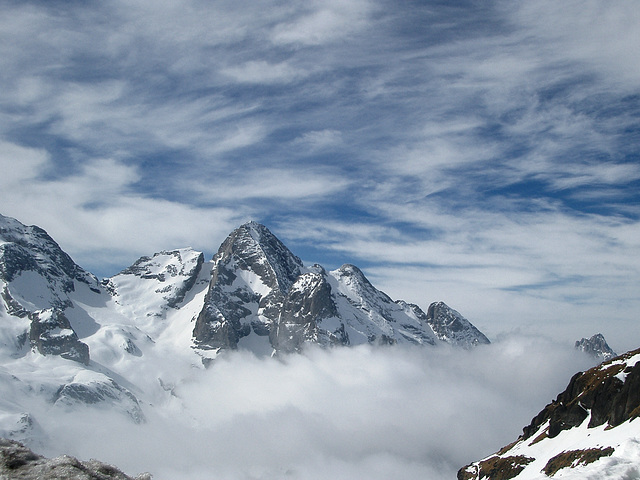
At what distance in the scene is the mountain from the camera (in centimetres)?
6094

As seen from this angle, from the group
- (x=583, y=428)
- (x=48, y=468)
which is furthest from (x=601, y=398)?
(x=48, y=468)

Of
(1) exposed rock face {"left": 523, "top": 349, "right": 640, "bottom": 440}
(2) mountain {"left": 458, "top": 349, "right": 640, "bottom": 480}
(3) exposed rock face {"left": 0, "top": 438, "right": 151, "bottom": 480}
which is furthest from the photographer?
(1) exposed rock face {"left": 523, "top": 349, "right": 640, "bottom": 440}

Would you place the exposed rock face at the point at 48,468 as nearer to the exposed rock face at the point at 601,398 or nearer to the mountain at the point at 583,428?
the mountain at the point at 583,428

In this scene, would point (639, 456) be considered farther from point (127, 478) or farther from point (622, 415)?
point (622, 415)

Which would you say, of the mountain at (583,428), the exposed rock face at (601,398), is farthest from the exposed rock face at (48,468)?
the exposed rock face at (601,398)

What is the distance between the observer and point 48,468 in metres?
14.9

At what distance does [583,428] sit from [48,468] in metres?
79.3

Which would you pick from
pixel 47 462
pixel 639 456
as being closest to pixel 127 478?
pixel 47 462

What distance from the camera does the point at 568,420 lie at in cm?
8319

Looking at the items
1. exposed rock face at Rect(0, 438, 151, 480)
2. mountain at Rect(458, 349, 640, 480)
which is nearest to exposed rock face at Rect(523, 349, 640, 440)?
mountain at Rect(458, 349, 640, 480)

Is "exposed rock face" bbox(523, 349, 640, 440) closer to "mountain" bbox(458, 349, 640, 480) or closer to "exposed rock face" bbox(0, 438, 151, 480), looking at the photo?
"mountain" bbox(458, 349, 640, 480)

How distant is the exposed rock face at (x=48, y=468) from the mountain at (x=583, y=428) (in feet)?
152

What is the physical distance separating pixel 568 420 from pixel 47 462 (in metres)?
84.9

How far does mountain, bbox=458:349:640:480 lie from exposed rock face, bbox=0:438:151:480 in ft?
152
